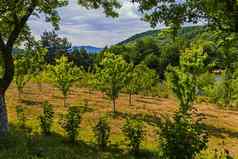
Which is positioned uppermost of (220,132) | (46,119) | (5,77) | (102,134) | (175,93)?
(5,77)

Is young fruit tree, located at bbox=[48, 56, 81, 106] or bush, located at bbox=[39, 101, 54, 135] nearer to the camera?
bush, located at bbox=[39, 101, 54, 135]

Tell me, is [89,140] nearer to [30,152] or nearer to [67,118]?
[67,118]

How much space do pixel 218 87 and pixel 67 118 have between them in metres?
42.2

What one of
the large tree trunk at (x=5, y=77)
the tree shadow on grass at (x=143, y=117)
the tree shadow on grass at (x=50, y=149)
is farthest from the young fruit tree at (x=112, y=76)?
the large tree trunk at (x=5, y=77)

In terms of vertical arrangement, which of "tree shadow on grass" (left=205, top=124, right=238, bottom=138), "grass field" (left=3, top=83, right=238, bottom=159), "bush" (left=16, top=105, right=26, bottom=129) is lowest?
"tree shadow on grass" (left=205, top=124, right=238, bottom=138)

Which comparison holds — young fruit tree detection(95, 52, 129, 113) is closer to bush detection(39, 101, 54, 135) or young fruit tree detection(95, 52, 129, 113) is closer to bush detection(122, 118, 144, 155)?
bush detection(39, 101, 54, 135)

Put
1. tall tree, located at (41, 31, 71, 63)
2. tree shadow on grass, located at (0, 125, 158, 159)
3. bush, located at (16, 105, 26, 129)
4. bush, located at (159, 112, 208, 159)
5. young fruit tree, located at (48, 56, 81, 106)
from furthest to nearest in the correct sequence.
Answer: tall tree, located at (41, 31, 71, 63) < young fruit tree, located at (48, 56, 81, 106) < bush, located at (16, 105, 26, 129) < tree shadow on grass, located at (0, 125, 158, 159) < bush, located at (159, 112, 208, 159)

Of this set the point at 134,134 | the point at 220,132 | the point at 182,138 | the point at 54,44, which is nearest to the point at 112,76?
the point at 220,132

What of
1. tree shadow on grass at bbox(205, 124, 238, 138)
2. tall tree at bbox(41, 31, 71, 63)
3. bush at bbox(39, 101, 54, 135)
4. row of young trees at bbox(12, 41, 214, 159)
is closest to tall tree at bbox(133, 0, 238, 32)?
row of young trees at bbox(12, 41, 214, 159)

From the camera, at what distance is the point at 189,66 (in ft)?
104

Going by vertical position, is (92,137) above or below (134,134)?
below

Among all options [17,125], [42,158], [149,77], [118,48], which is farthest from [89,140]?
[118,48]

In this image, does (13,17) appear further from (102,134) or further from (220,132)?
(220,132)

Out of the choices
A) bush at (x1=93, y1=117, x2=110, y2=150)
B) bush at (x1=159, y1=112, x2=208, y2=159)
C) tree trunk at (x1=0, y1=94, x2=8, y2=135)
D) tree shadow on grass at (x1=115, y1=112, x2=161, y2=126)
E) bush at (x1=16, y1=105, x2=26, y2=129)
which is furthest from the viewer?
tree shadow on grass at (x1=115, y1=112, x2=161, y2=126)
